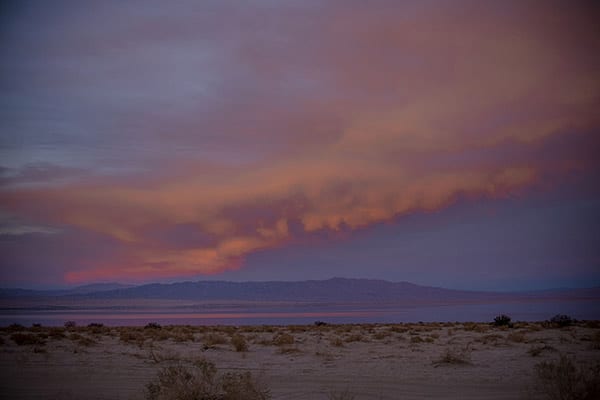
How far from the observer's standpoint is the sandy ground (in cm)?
1109

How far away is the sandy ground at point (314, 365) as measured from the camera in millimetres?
11094

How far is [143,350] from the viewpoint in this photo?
2070 cm

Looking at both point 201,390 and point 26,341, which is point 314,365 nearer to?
point 201,390

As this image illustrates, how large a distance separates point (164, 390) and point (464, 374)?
7.81m

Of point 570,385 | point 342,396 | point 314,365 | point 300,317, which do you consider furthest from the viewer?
point 300,317

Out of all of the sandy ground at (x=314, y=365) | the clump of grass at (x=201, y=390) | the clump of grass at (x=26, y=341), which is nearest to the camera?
the clump of grass at (x=201, y=390)

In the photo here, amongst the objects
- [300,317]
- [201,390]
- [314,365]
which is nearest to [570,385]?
[201,390]

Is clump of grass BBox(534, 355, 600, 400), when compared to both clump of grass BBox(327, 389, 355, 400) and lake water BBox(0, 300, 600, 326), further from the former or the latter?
lake water BBox(0, 300, 600, 326)

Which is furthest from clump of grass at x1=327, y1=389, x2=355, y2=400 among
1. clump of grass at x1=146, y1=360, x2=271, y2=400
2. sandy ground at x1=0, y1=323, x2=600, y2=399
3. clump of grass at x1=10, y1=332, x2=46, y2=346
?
clump of grass at x1=10, y1=332, x2=46, y2=346

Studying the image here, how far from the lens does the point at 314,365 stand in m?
15.8

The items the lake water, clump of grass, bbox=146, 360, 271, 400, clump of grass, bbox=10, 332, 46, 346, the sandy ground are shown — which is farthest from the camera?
the lake water

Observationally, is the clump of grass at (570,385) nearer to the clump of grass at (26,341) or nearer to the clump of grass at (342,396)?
the clump of grass at (342,396)

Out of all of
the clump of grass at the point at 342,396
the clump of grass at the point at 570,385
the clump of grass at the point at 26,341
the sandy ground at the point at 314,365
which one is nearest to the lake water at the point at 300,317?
the clump of grass at the point at 26,341

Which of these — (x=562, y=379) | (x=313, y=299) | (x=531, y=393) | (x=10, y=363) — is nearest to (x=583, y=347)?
(x=531, y=393)
